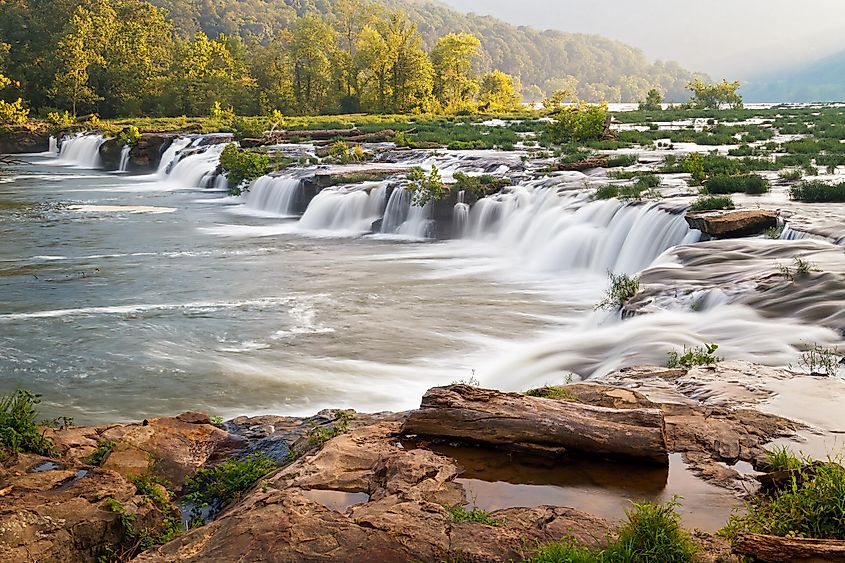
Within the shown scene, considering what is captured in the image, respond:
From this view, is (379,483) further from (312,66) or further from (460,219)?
(312,66)

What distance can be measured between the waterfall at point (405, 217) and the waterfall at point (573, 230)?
1.52 meters

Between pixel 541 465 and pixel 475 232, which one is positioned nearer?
pixel 541 465

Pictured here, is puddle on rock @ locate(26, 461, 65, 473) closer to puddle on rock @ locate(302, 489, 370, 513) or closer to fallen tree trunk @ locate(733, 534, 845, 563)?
puddle on rock @ locate(302, 489, 370, 513)

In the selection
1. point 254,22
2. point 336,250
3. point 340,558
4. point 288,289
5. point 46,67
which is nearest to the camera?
point 340,558

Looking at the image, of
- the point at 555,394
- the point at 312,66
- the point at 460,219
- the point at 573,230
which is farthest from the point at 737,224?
the point at 312,66

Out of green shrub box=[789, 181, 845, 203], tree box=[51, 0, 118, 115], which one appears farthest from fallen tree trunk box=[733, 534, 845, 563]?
tree box=[51, 0, 118, 115]

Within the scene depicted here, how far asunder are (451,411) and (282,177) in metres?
25.4

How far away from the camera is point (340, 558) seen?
477 centimetres

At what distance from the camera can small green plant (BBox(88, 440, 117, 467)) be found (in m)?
7.08

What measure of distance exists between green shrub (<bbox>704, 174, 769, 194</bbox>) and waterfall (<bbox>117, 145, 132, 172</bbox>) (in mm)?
36920

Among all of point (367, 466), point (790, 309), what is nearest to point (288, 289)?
point (790, 309)

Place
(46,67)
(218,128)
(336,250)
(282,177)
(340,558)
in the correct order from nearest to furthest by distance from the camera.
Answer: (340,558) < (336,250) < (282,177) < (218,128) < (46,67)

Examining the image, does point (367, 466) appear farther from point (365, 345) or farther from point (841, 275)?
point (841, 275)

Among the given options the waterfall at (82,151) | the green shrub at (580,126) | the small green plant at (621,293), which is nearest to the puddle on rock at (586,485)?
the small green plant at (621,293)
